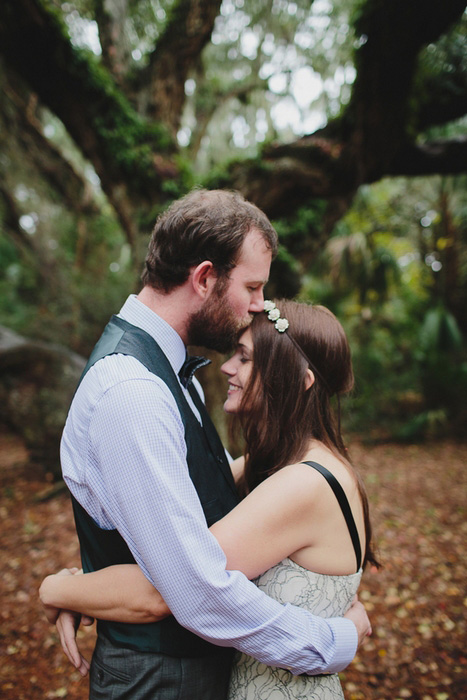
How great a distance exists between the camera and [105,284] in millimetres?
9727

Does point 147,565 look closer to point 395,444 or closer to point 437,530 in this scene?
point 437,530

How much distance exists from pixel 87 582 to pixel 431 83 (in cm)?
553

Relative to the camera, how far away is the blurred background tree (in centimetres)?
430

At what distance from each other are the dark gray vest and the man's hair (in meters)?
0.29

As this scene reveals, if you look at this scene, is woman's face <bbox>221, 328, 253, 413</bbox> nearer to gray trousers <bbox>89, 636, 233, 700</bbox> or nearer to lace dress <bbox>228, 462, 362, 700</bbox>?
lace dress <bbox>228, 462, 362, 700</bbox>

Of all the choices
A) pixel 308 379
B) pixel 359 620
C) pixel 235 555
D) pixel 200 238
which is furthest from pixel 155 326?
pixel 359 620

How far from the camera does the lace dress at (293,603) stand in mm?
1471

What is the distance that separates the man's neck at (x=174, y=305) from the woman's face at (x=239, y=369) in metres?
0.31

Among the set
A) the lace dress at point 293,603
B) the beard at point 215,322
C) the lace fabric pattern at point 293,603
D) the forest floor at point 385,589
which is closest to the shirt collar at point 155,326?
the beard at point 215,322

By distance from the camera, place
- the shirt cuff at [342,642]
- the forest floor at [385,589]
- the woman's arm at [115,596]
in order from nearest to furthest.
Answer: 1. the woman's arm at [115,596]
2. the shirt cuff at [342,642]
3. the forest floor at [385,589]

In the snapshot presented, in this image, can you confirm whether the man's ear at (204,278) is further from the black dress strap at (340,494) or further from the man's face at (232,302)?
the black dress strap at (340,494)

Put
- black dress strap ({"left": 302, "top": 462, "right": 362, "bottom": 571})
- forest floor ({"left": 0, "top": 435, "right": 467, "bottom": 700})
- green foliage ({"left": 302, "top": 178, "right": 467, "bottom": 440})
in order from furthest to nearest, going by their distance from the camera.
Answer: green foliage ({"left": 302, "top": 178, "right": 467, "bottom": 440}) → forest floor ({"left": 0, "top": 435, "right": 467, "bottom": 700}) → black dress strap ({"left": 302, "top": 462, "right": 362, "bottom": 571})

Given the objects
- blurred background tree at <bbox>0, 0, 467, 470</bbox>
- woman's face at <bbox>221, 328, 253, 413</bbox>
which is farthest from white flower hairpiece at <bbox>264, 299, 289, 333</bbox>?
blurred background tree at <bbox>0, 0, 467, 470</bbox>

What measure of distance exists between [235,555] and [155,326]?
2.61ft
